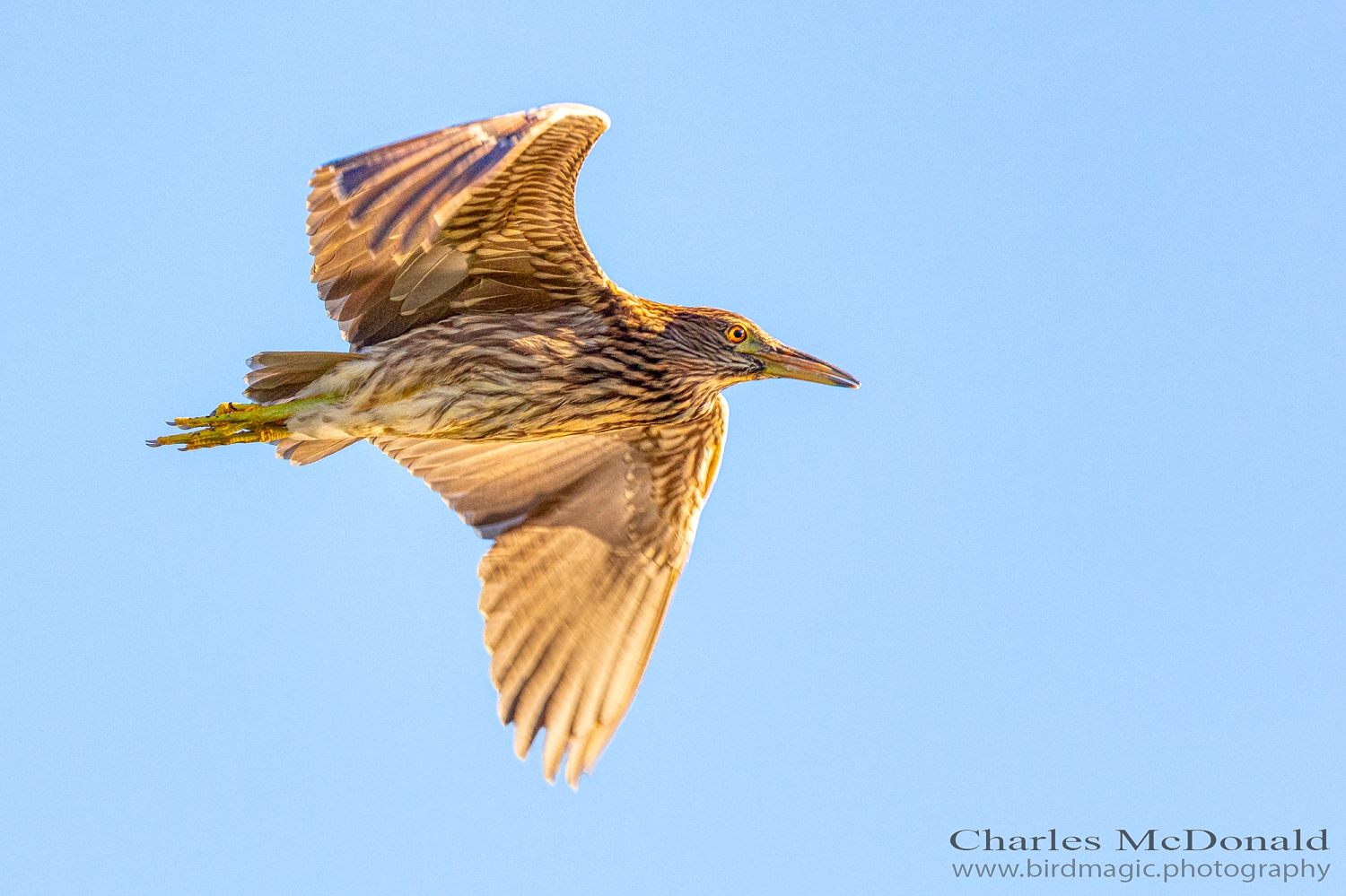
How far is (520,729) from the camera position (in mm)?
9414

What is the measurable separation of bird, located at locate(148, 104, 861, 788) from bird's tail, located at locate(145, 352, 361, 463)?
0.04 feet

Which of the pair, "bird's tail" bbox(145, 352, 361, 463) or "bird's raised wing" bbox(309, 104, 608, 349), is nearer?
"bird's raised wing" bbox(309, 104, 608, 349)

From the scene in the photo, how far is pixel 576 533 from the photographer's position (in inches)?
398

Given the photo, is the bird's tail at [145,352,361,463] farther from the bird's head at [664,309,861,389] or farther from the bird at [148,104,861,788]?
the bird's head at [664,309,861,389]

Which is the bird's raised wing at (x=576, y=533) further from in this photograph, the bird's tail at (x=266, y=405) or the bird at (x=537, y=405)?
the bird's tail at (x=266, y=405)

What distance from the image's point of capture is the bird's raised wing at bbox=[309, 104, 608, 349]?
24.8ft

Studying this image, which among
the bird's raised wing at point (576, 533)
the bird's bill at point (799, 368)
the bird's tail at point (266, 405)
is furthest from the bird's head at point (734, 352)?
the bird's tail at point (266, 405)

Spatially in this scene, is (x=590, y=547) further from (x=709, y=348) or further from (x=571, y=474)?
(x=709, y=348)

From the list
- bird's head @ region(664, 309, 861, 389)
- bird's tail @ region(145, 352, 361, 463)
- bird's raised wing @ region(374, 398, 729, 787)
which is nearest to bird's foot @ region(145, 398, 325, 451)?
bird's tail @ region(145, 352, 361, 463)

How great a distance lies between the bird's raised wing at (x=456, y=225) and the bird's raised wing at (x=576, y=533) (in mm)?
1213

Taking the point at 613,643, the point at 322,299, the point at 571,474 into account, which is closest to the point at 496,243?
the point at 322,299

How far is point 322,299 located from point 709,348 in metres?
2.26

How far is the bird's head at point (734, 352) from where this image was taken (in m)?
9.32

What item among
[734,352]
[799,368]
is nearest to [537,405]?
[734,352]
